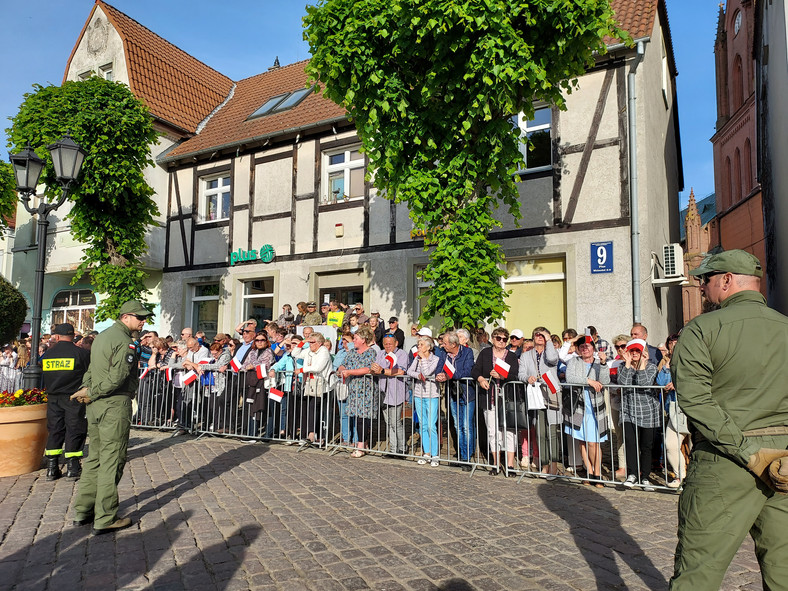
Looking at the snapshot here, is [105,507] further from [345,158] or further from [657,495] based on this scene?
[345,158]

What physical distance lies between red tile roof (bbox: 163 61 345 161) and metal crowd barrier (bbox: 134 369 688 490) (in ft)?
27.2

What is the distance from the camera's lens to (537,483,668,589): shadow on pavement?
3.97 meters

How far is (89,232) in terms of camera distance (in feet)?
48.1

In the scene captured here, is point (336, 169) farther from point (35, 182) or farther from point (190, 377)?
point (35, 182)

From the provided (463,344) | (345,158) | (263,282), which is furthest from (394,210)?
(463,344)

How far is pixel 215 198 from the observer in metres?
17.7

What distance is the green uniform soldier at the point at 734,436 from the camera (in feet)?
8.41

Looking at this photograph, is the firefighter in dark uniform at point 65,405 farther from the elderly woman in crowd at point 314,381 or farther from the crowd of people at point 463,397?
the elderly woman in crowd at point 314,381

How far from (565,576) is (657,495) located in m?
2.75

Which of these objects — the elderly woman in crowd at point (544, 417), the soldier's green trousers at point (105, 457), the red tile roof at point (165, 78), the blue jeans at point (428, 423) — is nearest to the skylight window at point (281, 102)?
the red tile roof at point (165, 78)

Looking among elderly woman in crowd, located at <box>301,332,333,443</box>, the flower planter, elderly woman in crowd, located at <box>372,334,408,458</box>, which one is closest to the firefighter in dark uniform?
the flower planter

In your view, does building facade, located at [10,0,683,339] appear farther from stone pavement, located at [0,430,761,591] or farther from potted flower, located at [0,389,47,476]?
potted flower, located at [0,389,47,476]

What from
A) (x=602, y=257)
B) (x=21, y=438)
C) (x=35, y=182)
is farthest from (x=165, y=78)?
(x=602, y=257)

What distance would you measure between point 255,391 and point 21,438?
10.7 feet
